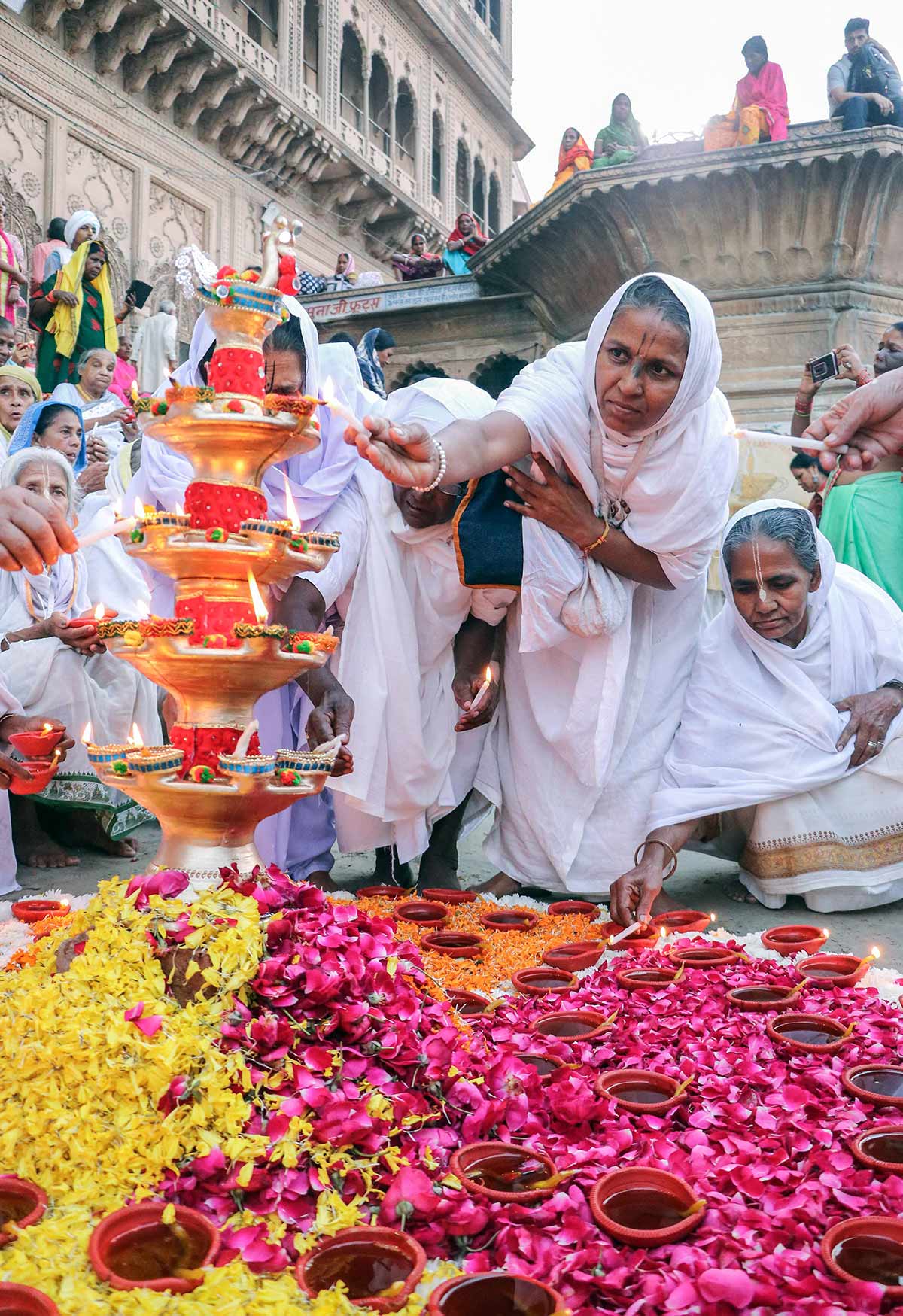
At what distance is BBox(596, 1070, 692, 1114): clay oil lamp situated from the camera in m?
1.61

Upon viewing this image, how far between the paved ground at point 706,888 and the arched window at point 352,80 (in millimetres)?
18347

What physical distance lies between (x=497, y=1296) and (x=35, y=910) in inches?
68.3

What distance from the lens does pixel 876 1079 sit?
169cm

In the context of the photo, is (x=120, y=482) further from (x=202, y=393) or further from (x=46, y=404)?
(x=202, y=393)

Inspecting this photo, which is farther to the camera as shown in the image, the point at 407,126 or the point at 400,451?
the point at 407,126

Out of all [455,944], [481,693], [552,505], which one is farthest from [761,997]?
[552,505]

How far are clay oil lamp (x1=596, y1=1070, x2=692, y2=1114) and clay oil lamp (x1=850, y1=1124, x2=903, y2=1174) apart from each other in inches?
9.8

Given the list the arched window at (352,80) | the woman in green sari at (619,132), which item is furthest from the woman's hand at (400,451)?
the arched window at (352,80)

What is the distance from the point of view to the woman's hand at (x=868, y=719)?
3.12m

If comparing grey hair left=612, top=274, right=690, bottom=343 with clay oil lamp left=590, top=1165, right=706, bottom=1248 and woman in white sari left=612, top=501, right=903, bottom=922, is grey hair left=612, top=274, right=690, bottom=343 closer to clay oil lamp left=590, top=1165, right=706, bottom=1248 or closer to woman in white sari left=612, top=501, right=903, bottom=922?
woman in white sari left=612, top=501, right=903, bottom=922

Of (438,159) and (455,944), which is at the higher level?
(438,159)

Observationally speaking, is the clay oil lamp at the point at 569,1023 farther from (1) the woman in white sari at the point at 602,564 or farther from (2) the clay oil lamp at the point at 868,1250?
(1) the woman in white sari at the point at 602,564

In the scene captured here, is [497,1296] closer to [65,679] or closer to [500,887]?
[500,887]

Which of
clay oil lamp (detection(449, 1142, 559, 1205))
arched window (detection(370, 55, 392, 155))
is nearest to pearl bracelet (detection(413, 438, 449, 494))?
clay oil lamp (detection(449, 1142, 559, 1205))
